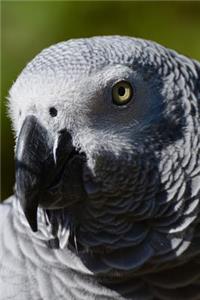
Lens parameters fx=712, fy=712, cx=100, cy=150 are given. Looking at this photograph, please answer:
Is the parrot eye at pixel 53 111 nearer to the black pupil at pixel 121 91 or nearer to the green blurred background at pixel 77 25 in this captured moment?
the black pupil at pixel 121 91

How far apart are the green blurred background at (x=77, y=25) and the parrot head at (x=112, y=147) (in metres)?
1.65

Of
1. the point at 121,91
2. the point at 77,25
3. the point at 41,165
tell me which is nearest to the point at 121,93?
the point at 121,91

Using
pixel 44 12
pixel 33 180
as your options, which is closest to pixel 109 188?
pixel 33 180

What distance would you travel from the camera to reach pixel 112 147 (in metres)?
1.83

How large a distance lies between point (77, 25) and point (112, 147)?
193 cm

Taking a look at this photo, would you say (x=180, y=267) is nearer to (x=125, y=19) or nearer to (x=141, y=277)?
(x=141, y=277)

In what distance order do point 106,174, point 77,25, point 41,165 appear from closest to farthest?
point 41,165, point 106,174, point 77,25

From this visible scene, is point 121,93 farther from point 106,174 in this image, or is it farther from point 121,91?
point 106,174

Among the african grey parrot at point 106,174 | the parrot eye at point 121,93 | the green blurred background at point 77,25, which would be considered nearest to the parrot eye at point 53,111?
the african grey parrot at point 106,174

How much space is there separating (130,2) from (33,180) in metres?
2.19

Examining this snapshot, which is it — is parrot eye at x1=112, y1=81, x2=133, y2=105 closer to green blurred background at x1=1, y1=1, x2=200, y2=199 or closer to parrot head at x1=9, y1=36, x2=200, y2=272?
parrot head at x1=9, y1=36, x2=200, y2=272

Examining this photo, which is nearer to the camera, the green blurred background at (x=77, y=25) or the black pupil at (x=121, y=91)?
the black pupil at (x=121, y=91)

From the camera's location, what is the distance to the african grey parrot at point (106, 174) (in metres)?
1.77

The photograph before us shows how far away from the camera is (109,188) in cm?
184
